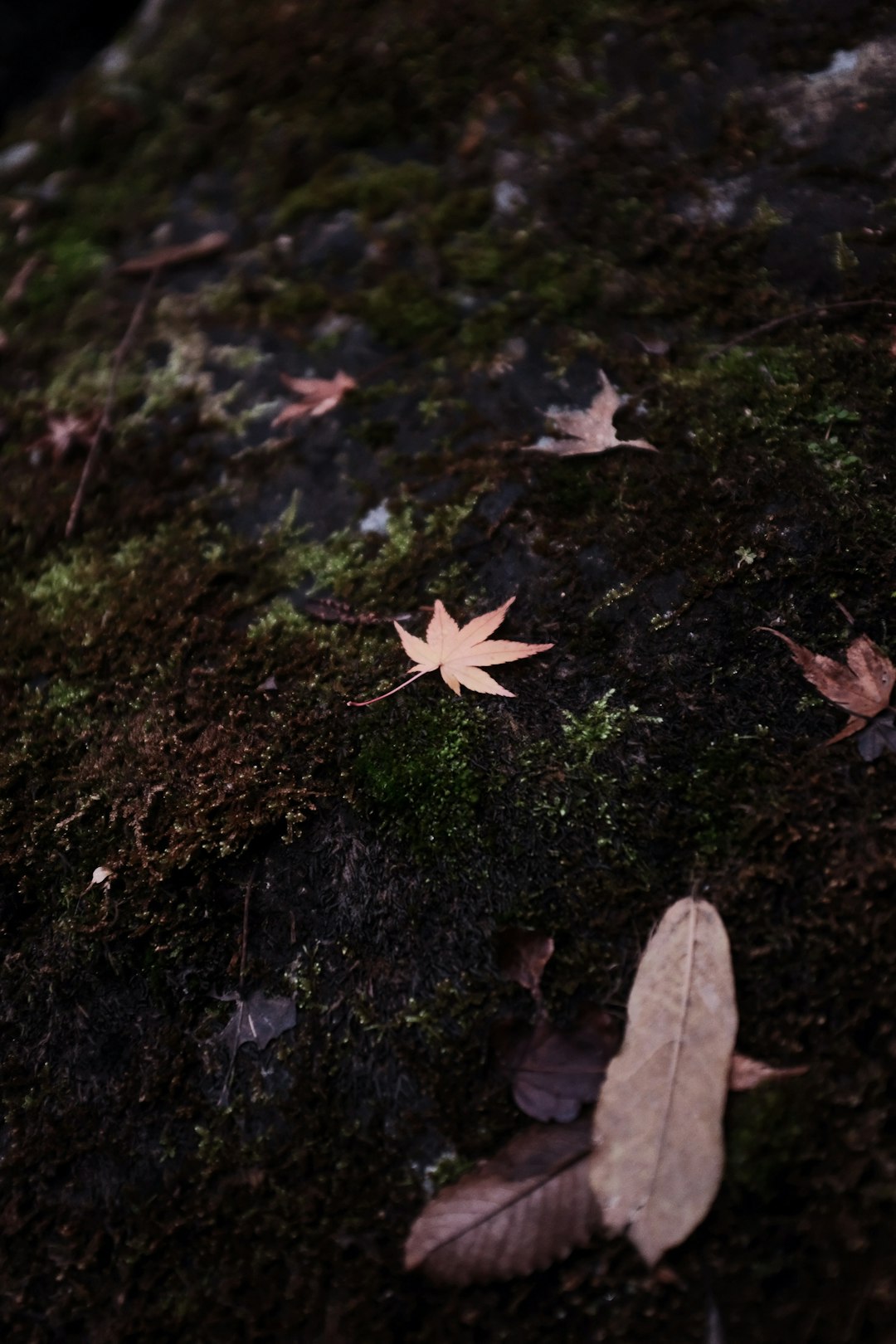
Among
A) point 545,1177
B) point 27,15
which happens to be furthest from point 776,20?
point 27,15

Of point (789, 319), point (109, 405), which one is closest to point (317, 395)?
point (109, 405)

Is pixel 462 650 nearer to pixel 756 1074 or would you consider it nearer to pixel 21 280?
pixel 756 1074

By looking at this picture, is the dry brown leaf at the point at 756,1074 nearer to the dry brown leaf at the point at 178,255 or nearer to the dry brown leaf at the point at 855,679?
the dry brown leaf at the point at 855,679

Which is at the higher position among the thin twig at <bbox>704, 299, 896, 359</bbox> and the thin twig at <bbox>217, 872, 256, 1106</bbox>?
the thin twig at <bbox>704, 299, 896, 359</bbox>

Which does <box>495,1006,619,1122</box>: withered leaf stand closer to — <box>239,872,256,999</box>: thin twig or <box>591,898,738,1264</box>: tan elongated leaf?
<box>591,898,738,1264</box>: tan elongated leaf

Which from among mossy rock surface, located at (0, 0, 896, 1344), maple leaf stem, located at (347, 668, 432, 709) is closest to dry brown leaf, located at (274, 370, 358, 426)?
mossy rock surface, located at (0, 0, 896, 1344)

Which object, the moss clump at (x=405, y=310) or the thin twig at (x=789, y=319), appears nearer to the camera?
the thin twig at (x=789, y=319)

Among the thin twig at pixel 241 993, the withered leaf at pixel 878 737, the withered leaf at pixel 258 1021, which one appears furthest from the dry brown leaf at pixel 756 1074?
the thin twig at pixel 241 993
